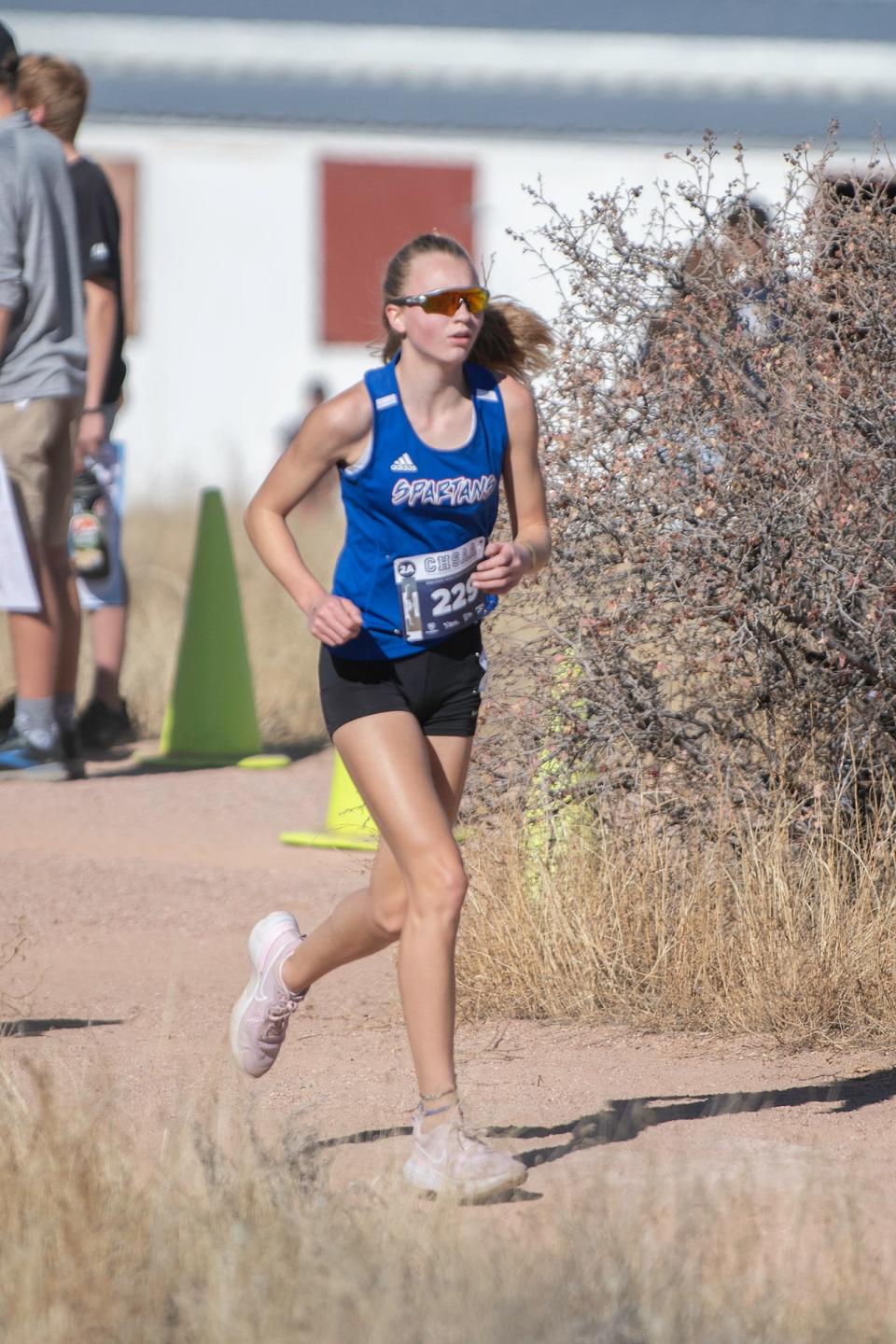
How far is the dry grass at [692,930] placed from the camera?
4844mm

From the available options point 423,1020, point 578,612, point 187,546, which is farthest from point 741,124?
point 423,1020

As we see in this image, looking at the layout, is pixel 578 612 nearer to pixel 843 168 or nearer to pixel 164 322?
pixel 843 168

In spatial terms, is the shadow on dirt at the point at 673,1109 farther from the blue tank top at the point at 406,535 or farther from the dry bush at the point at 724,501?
the blue tank top at the point at 406,535

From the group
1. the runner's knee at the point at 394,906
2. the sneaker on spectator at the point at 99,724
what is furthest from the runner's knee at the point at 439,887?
Result: the sneaker on spectator at the point at 99,724

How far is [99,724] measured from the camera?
9.01 m

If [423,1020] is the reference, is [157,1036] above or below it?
below

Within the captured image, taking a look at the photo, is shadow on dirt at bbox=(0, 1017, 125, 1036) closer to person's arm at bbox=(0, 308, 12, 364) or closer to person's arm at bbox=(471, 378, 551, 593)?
person's arm at bbox=(471, 378, 551, 593)

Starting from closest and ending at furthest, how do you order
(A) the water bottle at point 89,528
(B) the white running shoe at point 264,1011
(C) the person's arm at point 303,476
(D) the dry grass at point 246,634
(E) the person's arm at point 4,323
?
(C) the person's arm at point 303,476 → (B) the white running shoe at point 264,1011 → (E) the person's arm at point 4,323 → (A) the water bottle at point 89,528 → (D) the dry grass at point 246,634

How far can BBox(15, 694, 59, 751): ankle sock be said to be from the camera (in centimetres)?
779

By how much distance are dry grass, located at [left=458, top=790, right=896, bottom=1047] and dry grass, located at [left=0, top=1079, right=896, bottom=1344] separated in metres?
1.38

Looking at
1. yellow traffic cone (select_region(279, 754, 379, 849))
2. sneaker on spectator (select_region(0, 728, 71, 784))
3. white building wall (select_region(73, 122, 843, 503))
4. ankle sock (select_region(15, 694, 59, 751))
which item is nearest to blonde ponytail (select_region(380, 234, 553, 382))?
yellow traffic cone (select_region(279, 754, 379, 849))

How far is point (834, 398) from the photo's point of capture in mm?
4914

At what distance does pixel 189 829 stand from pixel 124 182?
15499mm

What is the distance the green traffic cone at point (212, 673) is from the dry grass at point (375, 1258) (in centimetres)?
546
